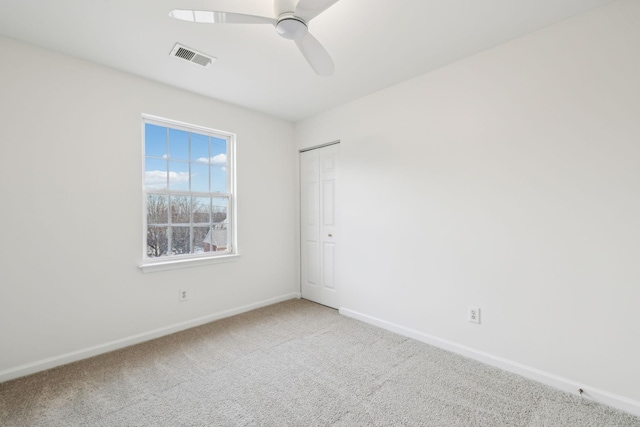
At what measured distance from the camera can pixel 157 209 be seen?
9.43 feet

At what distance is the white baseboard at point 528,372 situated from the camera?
68.6 inches

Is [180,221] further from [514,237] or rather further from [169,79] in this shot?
[514,237]

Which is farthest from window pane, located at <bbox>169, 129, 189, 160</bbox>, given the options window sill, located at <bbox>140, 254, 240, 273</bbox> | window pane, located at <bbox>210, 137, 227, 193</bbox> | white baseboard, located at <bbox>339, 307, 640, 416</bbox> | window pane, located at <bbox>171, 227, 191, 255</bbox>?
white baseboard, located at <bbox>339, 307, 640, 416</bbox>

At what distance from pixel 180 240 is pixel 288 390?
1910 mm

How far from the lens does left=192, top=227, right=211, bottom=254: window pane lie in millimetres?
3152

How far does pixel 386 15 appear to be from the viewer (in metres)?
1.85

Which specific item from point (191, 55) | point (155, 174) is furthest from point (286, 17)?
point (155, 174)

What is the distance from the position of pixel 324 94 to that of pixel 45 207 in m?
2.64

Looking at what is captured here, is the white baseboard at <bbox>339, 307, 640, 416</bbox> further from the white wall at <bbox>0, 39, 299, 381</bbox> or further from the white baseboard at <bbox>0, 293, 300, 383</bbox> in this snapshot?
the white wall at <bbox>0, 39, 299, 381</bbox>

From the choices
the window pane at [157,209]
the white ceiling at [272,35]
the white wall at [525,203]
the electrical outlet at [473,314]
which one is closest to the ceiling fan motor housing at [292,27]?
the white ceiling at [272,35]

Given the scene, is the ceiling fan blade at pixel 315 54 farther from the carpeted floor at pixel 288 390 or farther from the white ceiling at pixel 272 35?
the carpeted floor at pixel 288 390

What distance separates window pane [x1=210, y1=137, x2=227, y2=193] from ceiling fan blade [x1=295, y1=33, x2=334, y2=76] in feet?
6.13

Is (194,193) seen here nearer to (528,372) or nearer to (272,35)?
(272,35)

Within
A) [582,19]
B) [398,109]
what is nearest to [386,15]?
[398,109]
